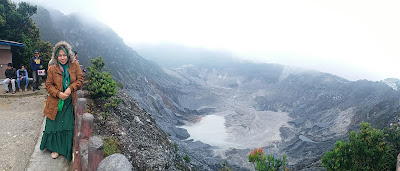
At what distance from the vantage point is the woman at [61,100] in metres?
4.91

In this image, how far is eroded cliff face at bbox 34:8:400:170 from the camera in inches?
1567

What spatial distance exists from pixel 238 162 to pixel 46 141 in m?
31.5

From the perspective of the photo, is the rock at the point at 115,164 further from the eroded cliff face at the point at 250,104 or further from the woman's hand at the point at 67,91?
the eroded cliff face at the point at 250,104

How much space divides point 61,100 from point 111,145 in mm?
2822

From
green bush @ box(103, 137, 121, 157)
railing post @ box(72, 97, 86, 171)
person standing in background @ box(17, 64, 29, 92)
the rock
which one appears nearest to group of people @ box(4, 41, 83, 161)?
railing post @ box(72, 97, 86, 171)

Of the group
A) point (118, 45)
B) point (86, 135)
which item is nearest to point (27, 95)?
point (86, 135)

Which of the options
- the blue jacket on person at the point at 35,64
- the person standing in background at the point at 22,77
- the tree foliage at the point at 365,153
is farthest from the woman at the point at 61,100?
the tree foliage at the point at 365,153

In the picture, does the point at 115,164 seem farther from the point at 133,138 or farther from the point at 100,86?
the point at 133,138

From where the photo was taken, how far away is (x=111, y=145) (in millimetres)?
7398

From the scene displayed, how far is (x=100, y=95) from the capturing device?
32.7 ft

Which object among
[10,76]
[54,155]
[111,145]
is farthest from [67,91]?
[10,76]

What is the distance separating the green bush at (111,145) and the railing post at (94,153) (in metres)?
3.05

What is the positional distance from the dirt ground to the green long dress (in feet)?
2.48

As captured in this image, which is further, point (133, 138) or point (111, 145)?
point (133, 138)
